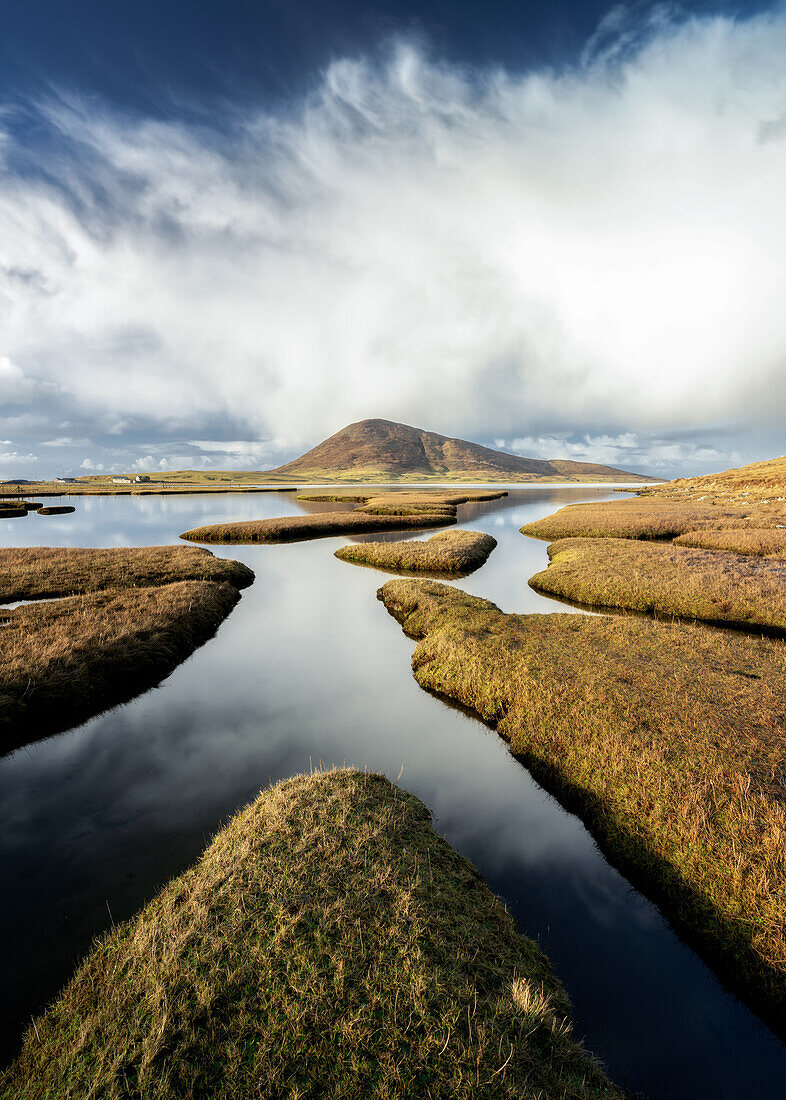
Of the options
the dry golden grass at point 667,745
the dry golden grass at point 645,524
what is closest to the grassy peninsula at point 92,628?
the dry golden grass at point 667,745

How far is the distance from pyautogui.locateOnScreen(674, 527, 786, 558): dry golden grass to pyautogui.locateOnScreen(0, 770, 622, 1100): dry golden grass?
44449 mm

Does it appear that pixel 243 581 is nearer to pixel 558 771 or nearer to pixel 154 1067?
pixel 558 771

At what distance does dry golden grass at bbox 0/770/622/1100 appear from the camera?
180 inches

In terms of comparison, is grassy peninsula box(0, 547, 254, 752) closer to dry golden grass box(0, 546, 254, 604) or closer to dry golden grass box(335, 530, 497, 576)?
dry golden grass box(0, 546, 254, 604)

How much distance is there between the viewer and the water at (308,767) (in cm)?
650

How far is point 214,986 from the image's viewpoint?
17.7ft

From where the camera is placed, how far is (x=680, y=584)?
28.1m

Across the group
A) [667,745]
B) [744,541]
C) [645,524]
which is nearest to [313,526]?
[645,524]

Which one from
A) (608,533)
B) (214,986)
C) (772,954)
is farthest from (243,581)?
(608,533)

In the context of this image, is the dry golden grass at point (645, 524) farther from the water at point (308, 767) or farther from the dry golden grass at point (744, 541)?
the water at point (308, 767)

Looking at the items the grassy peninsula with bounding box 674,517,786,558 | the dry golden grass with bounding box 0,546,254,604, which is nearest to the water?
the dry golden grass with bounding box 0,546,254,604

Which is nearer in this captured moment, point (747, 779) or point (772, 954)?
point (772, 954)

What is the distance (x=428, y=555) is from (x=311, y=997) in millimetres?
38880

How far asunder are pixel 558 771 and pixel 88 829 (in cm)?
1246
